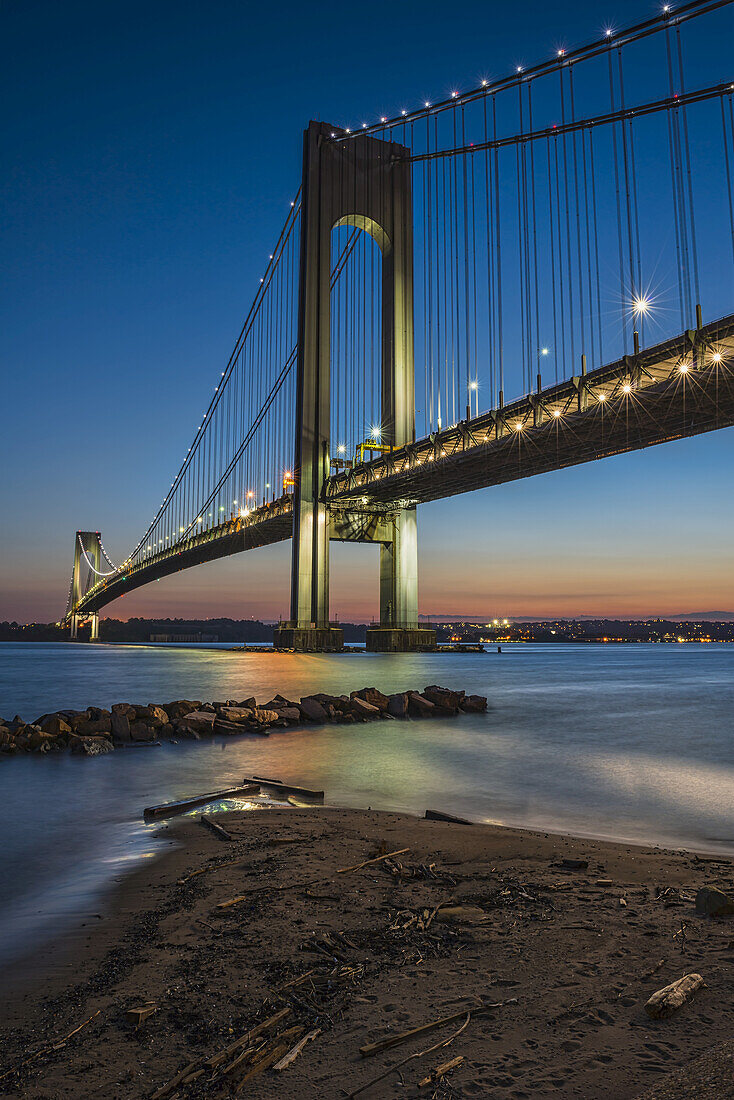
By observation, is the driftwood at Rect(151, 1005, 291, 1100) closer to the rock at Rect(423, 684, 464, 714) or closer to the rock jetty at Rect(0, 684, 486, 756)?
the rock jetty at Rect(0, 684, 486, 756)

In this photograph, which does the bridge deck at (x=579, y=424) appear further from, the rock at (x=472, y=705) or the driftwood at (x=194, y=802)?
the driftwood at (x=194, y=802)

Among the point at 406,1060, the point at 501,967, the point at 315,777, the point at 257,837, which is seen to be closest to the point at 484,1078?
the point at 406,1060

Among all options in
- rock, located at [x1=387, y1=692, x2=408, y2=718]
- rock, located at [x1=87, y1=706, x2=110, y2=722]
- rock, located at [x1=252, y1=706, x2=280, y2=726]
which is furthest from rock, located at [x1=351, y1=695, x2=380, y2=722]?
rock, located at [x1=87, y1=706, x2=110, y2=722]

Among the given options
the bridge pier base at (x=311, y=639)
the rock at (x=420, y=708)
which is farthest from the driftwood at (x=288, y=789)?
the bridge pier base at (x=311, y=639)

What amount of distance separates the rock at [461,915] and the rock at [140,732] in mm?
6922

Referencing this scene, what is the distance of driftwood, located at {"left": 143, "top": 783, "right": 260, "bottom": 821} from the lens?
Result: 5617 mm

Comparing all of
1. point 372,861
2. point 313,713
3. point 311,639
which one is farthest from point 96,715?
point 311,639

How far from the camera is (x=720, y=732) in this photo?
11930 mm

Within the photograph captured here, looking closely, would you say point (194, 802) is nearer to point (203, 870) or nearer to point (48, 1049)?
point (203, 870)

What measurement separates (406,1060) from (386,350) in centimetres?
4423

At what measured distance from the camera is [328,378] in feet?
144

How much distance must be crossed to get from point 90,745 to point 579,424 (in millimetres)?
23253

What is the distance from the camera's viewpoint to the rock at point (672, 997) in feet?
7.14

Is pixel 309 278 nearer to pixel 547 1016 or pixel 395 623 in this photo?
pixel 395 623
